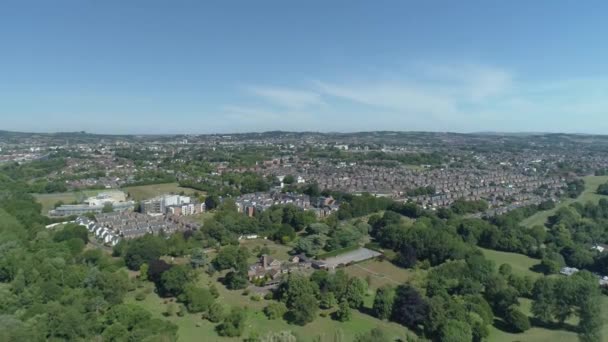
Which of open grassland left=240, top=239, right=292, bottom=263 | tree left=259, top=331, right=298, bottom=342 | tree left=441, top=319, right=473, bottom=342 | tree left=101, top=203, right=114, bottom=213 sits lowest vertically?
open grassland left=240, top=239, right=292, bottom=263

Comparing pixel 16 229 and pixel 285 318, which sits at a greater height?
pixel 16 229

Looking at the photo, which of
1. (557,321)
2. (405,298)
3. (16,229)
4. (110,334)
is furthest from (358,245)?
(16,229)

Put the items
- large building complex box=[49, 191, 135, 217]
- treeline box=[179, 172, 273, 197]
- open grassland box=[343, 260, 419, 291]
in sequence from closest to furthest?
open grassland box=[343, 260, 419, 291] < large building complex box=[49, 191, 135, 217] < treeline box=[179, 172, 273, 197]

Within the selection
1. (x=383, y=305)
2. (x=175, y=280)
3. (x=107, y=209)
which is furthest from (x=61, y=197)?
(x=383, y=305)

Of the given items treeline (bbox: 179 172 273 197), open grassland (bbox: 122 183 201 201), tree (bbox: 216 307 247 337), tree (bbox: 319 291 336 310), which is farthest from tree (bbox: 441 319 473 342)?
open grassland (bbox: 122 183 201 201)

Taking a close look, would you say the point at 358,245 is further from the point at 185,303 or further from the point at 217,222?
the point at 185,303

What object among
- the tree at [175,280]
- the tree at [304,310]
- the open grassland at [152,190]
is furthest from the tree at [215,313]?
the open grassland at [152,190]

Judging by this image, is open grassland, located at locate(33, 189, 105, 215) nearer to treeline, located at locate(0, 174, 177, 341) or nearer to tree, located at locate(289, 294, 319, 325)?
treeline, located at locate(0, 174, 177, 341)
